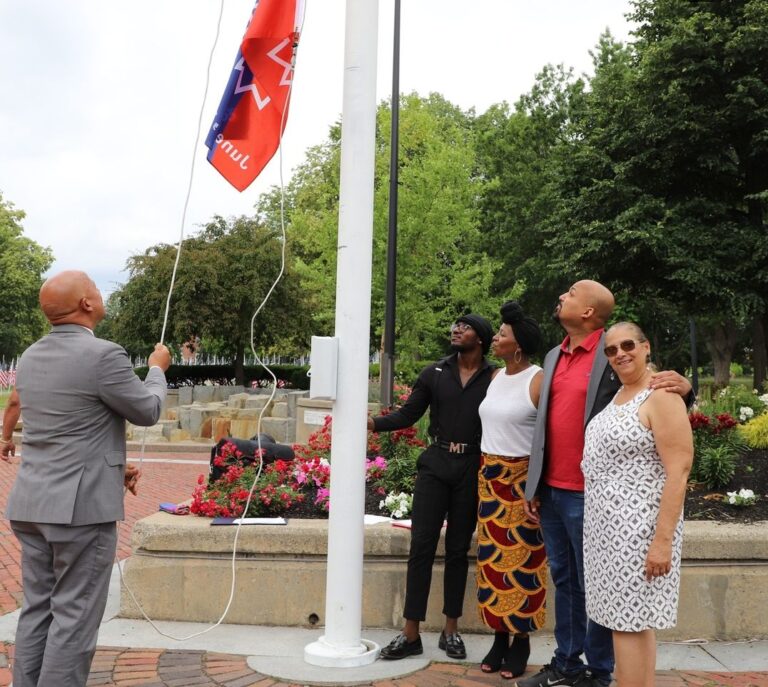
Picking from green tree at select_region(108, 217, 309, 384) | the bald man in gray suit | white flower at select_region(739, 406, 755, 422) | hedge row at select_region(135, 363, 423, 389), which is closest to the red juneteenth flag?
the bald man in gray suit

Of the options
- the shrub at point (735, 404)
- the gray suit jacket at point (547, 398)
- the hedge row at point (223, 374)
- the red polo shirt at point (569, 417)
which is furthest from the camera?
the hedge row at point (223, 374)

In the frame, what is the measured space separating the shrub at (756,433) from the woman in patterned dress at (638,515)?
4.13 m

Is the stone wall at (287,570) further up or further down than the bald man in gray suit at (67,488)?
further down

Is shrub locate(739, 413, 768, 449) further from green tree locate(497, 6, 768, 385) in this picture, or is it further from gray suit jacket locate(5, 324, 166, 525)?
green tree locate(497, 6, 768, 385)

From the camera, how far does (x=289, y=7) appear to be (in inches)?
194

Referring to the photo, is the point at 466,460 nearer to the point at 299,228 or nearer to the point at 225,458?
the point at 225,458

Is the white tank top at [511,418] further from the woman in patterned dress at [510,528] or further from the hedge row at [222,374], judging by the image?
the hedge row at [222,374]

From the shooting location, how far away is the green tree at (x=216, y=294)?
30.0 m

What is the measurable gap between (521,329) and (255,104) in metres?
2.05

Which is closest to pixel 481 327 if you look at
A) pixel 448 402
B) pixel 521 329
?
pixel 521 329

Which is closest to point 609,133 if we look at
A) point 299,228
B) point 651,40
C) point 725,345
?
point 651,40

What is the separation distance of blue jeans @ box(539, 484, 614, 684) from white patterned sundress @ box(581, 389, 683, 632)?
1.62 ft

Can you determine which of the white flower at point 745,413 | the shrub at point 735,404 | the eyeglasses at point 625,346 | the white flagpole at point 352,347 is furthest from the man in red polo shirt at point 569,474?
the shrub at point 735,404

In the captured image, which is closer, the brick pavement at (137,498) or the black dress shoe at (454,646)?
the black dress shoe at (454,646)
